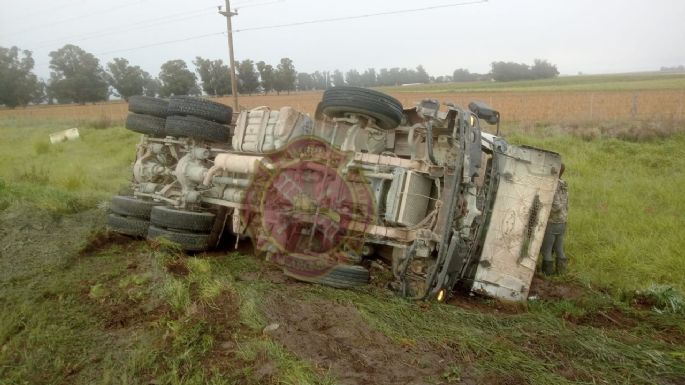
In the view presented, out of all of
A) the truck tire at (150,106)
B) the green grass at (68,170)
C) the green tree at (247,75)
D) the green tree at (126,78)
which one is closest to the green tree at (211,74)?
the green tree at (247,75)

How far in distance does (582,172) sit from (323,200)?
23.8 feet

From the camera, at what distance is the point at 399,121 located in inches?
191

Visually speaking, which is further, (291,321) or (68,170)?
(68,170)

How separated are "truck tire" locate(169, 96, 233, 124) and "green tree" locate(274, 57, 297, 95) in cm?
2804

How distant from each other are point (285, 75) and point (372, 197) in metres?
30.1

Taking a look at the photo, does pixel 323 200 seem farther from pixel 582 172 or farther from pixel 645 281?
pixel 582 172

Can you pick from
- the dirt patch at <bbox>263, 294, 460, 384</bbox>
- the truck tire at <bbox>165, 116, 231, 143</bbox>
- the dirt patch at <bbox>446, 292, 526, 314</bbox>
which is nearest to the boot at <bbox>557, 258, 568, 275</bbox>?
the dirt patch at <bbox>446, 292, 526, 314</bbox>

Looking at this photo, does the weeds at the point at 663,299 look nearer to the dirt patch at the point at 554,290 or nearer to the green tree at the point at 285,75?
the dirt patch at the point at 554,290

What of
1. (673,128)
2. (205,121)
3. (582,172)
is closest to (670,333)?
(205,121)

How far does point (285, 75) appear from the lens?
3338 cm

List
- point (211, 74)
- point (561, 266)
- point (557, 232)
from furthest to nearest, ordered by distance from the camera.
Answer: point (211, 74) < point (561, 266) < point (557, 232)

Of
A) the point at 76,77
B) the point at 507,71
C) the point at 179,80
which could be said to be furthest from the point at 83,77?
the point at 507,71

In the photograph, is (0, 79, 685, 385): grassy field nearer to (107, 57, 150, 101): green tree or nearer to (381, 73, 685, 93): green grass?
(381, 73, 685, 93): green grass

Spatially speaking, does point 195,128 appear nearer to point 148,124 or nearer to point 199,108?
point 199,108
